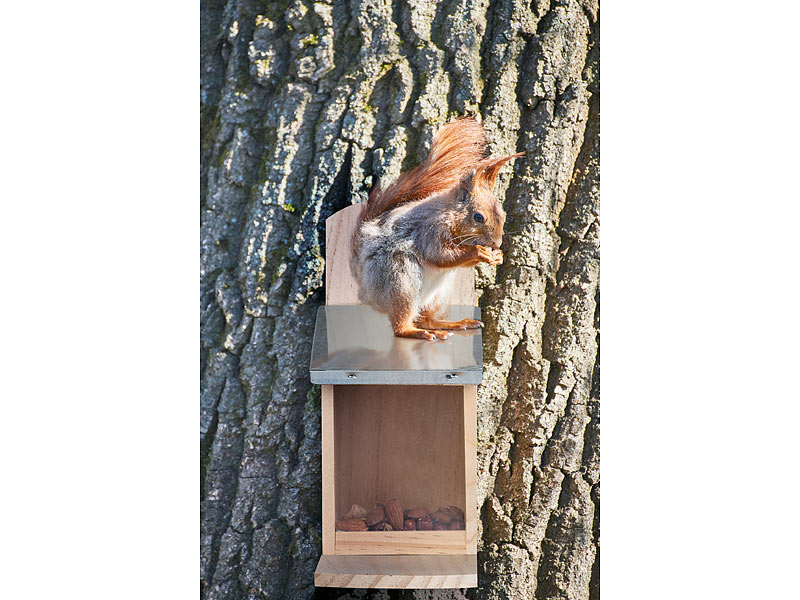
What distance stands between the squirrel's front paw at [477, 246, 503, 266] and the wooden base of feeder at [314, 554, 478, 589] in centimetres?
50

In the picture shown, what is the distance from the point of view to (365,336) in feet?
4.36

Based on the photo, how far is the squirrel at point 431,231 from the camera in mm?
1322

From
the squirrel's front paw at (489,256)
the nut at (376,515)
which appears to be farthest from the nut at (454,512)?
the squirrel's front paw at (489,256)

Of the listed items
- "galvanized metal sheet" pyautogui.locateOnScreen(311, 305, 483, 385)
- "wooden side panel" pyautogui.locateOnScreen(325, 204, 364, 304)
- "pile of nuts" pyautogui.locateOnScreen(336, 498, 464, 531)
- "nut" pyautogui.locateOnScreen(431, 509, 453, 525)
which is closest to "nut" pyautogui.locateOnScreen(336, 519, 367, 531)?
"pile of nuts" pyautogui.locateOnScreen(336, 498, 464, 531)

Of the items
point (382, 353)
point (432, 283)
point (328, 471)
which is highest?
point (432, 283)

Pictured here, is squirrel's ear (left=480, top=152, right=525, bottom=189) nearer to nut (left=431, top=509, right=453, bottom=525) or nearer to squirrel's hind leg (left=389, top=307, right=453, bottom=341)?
squirrel's hind leg (left=389, top=307, right=453, bottom=341)

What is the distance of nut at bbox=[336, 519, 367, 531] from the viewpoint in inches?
53.8

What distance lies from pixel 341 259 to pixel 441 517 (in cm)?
48

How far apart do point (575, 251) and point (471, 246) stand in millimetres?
209

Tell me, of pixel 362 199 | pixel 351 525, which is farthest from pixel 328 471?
pixel 362 199

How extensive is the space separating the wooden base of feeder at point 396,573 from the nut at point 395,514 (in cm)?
7

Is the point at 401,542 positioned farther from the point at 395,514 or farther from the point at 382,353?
the point at 382,353

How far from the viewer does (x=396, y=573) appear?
1274 mm

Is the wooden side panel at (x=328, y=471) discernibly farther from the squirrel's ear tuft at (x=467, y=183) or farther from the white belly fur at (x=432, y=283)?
the squirrel's ear tuft at (x=467, y=183)
